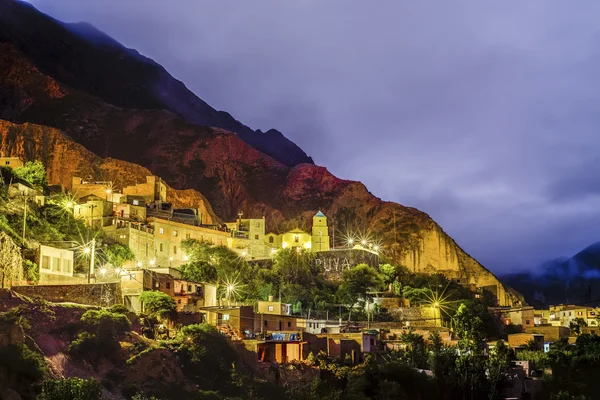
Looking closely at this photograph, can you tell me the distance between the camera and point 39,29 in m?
123

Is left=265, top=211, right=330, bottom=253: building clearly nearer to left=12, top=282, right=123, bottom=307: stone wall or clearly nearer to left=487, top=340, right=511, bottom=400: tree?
left=487, top=340, right=511, bottom=400: tree

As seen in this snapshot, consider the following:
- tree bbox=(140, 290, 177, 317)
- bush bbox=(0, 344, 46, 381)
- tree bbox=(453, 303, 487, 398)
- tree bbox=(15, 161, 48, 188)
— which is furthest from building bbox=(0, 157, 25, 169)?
tree bbox=(453, 303, 487, 398)

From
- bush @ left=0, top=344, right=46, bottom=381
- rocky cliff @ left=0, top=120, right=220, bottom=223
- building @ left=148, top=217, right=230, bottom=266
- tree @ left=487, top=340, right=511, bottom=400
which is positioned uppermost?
rocky cliff @ left=0, top=120, right=220, bottom=223

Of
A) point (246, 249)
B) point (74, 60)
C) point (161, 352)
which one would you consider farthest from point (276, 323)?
point (74, 60)

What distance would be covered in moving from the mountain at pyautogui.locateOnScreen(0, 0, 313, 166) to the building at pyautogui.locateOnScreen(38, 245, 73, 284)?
70239 mm

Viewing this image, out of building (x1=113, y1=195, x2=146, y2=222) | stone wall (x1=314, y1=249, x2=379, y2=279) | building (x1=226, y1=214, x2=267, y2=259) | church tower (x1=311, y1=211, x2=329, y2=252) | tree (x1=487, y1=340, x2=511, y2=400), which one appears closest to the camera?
tree (x1=487, y1=340, x2=511, y2=400)

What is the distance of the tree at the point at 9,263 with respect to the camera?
36125 millimetres

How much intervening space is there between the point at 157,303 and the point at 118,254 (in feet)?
36.3

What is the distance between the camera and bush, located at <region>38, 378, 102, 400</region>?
2602 cm

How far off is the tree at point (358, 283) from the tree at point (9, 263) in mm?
24905

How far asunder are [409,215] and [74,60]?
215 feet

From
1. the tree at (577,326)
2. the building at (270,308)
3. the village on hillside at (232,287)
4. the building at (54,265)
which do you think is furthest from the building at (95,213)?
the tree at (577,326)

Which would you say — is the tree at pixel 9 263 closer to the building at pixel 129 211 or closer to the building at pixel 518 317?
the building at pixel 129 211

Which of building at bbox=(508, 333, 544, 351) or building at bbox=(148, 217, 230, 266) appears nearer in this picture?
building at bbox=(508, 333, 544, 351)
